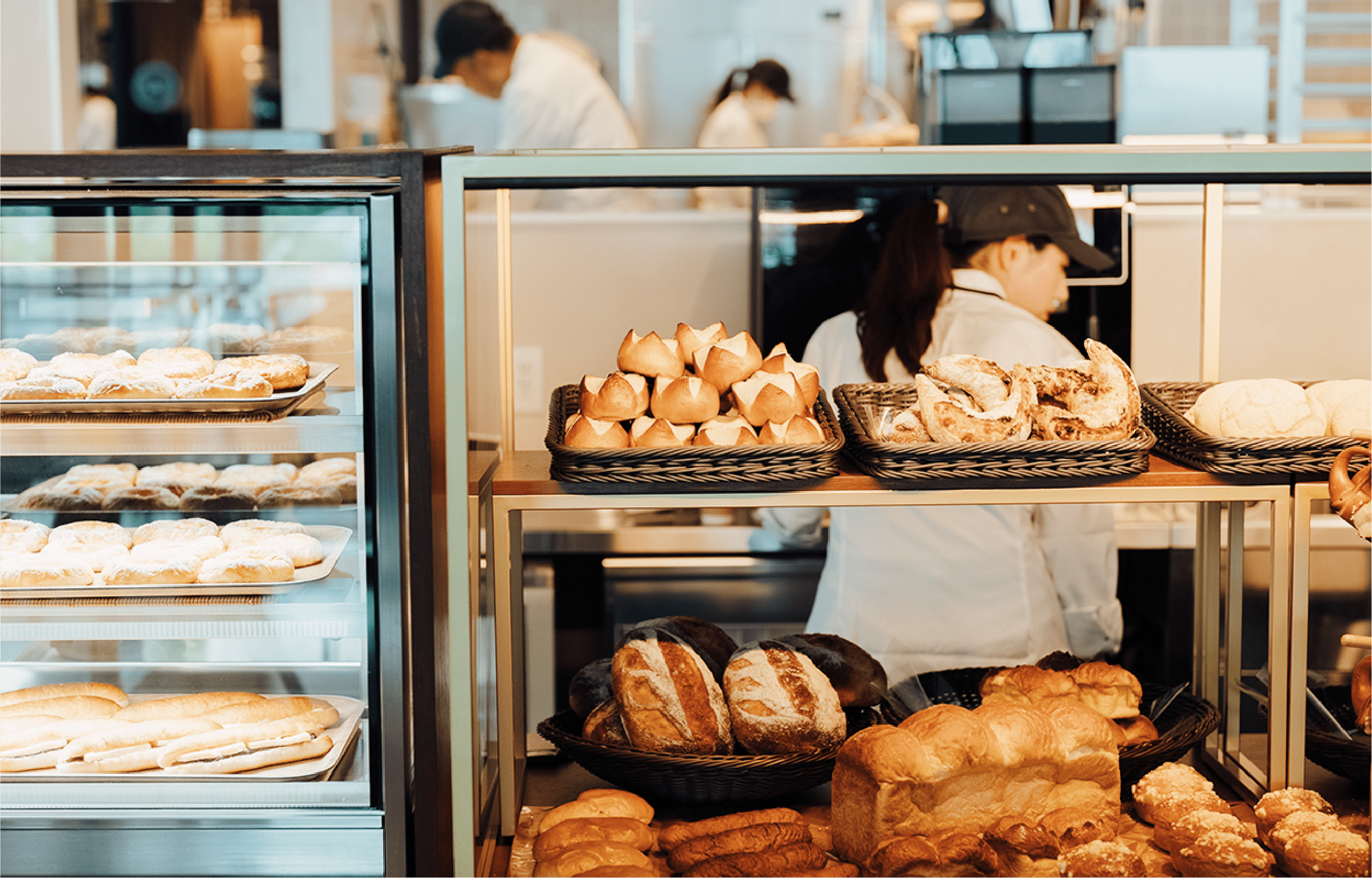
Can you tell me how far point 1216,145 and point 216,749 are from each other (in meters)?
1.33

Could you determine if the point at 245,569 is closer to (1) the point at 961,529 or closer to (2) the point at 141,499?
(2) the point at 141,499

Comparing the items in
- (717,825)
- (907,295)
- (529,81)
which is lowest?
(717,825)

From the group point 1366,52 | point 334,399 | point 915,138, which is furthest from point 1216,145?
point 1366,52

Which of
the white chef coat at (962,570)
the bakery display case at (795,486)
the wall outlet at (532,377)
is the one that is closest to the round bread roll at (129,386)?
the bakery display case at (795,486)

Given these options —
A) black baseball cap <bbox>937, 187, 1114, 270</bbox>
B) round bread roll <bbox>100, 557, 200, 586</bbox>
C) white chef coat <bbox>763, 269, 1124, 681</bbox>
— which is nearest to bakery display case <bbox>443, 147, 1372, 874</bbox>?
round bread roll <bbox>100, 557, 200, 586</bbox>

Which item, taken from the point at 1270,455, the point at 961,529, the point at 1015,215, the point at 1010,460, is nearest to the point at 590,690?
the point at 1010,460

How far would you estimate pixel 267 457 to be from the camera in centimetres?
155

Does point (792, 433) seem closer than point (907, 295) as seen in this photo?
Yes

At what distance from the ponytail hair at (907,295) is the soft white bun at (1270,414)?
100 centimetres

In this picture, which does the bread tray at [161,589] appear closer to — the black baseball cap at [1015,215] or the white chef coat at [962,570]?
the white chef coat at [962,570]

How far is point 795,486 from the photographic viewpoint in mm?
1313

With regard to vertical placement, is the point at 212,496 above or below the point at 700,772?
above

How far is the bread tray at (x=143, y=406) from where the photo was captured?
132 cm

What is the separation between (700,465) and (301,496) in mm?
556
